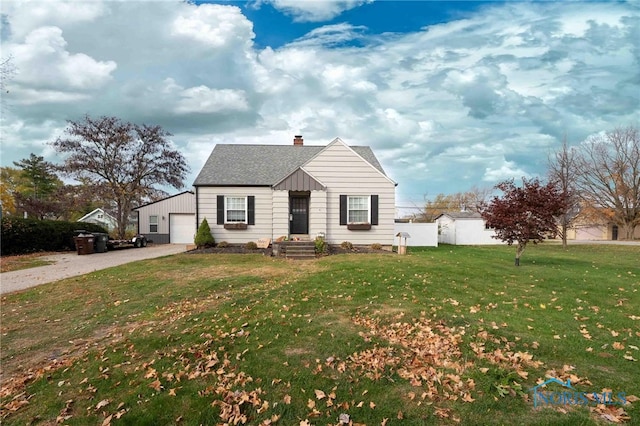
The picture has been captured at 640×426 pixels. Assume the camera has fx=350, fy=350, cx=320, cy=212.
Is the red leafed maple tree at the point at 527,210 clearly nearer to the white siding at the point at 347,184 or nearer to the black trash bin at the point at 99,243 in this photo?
the white siding at the point at 347,184

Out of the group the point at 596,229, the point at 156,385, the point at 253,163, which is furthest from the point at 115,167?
the point at 596,229

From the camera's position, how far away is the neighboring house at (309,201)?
16359mm

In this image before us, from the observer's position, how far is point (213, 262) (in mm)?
12828

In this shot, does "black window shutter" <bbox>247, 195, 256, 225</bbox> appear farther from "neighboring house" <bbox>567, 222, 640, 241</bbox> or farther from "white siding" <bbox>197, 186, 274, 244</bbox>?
"neighboring house" <bbox>567, 222, 640, 241</bbox>

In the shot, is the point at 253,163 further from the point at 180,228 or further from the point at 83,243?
the point at 180,228

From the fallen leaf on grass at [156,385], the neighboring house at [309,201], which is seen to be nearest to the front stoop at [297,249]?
the neighboring house at [309,201]

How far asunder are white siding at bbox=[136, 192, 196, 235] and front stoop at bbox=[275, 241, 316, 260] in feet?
53.2

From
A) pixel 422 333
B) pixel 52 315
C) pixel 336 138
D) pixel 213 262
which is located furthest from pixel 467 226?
pixel 52 315

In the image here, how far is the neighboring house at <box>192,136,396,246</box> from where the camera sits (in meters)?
16.4

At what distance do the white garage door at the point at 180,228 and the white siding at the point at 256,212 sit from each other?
1188cm

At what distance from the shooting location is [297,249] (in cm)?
1455

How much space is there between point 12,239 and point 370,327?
19.5m

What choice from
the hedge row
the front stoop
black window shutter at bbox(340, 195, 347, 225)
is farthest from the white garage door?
black window shutter at bbox(340, 195, 347, 225)

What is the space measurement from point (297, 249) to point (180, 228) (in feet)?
56.6
